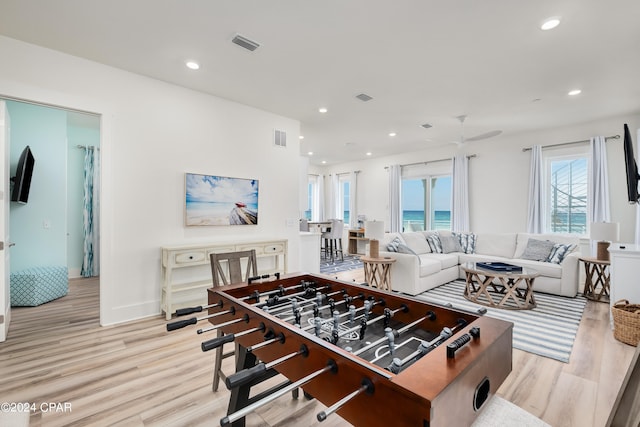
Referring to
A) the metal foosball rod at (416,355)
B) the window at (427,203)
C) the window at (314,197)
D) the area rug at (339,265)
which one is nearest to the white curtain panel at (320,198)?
the window at (314,197)

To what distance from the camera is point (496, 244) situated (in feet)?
17.9

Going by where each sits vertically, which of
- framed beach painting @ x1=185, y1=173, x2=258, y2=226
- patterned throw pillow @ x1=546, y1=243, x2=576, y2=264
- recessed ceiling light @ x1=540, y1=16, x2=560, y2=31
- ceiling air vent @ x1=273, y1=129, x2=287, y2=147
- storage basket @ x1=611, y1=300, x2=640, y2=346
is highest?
recessed ceiling light @ x1=540, y1=16, x2=560, y2=31

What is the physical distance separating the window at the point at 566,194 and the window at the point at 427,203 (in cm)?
193

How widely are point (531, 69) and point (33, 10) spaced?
4.59 m

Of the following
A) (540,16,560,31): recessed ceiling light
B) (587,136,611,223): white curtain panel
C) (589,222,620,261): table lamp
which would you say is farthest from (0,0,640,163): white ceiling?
(589,222,620,261): table lamp

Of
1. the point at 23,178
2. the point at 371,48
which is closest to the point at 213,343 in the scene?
the point at 371,48

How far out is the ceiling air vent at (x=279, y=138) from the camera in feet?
15.2

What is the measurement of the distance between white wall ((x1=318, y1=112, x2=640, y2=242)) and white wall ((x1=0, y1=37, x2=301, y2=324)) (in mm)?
4918

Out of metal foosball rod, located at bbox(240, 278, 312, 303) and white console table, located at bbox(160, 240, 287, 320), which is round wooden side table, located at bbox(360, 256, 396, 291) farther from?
metal foosball rod, located at bbox(240, 278, 312, 303)

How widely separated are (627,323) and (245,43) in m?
4.42

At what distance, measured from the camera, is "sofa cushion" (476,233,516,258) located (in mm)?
5321

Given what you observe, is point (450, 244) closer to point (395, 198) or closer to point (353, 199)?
point (395, 198)

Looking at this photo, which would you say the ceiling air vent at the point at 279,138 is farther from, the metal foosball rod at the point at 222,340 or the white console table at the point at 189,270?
the metal foosball rod at the point at 222,340

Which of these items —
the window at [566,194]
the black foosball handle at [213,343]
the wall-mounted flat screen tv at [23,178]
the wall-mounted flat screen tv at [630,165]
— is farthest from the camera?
the window at [566,194]
